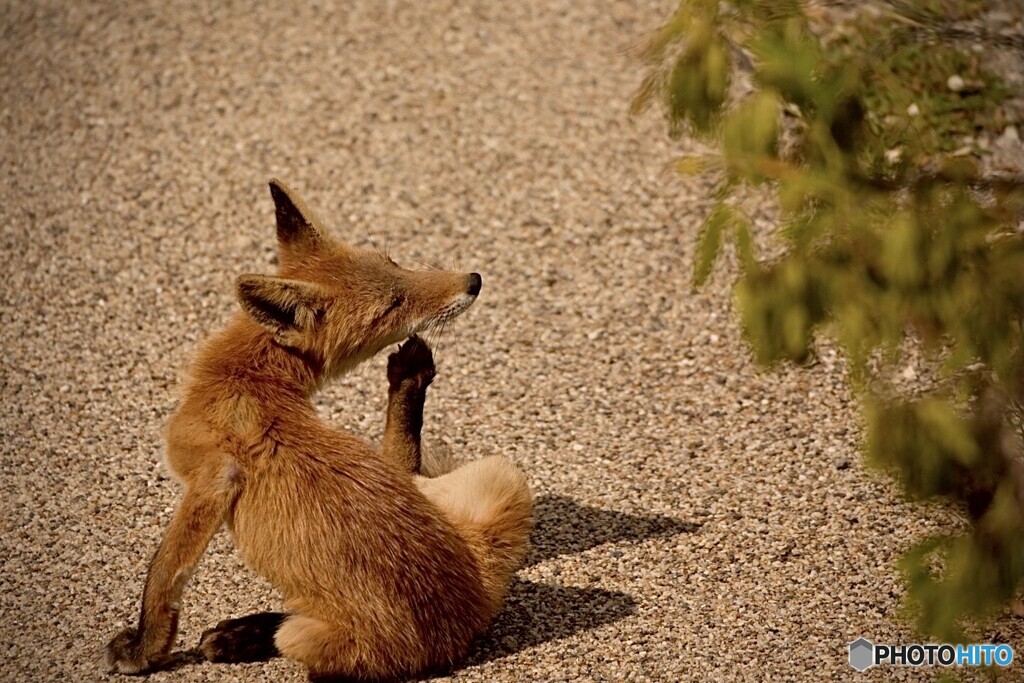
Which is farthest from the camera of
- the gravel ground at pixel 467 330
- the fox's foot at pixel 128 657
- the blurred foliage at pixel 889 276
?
the gravel ground at pixel 467 330

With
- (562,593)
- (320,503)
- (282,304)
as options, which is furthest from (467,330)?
(320,503)

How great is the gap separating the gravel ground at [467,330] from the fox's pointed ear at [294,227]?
1.54 metres

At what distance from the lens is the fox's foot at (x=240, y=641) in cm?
456

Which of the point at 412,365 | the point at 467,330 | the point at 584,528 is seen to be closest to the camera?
the point at 412,365

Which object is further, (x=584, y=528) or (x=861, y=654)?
(x=584, y=528)

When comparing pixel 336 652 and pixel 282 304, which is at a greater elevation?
pixel 282 304

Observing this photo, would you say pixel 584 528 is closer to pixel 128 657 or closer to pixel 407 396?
pixel 407 396

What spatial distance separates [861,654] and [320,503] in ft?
7.44

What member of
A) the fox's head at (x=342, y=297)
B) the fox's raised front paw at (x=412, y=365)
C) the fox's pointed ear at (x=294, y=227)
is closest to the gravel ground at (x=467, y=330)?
the fox's raised front paw at (x=412, y=365)

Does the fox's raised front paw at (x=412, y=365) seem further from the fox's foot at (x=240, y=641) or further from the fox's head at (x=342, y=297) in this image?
the fox's foot at (x=240, y=641)

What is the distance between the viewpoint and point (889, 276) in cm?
333

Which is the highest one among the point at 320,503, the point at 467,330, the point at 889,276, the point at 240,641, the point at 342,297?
the point at 889,276

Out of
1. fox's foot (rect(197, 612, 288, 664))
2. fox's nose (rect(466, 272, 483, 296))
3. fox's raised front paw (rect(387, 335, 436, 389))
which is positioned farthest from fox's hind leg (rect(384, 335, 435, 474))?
fox's foot (rect(197, 612, 288, 664))

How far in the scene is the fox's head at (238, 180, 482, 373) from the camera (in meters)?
4.56
